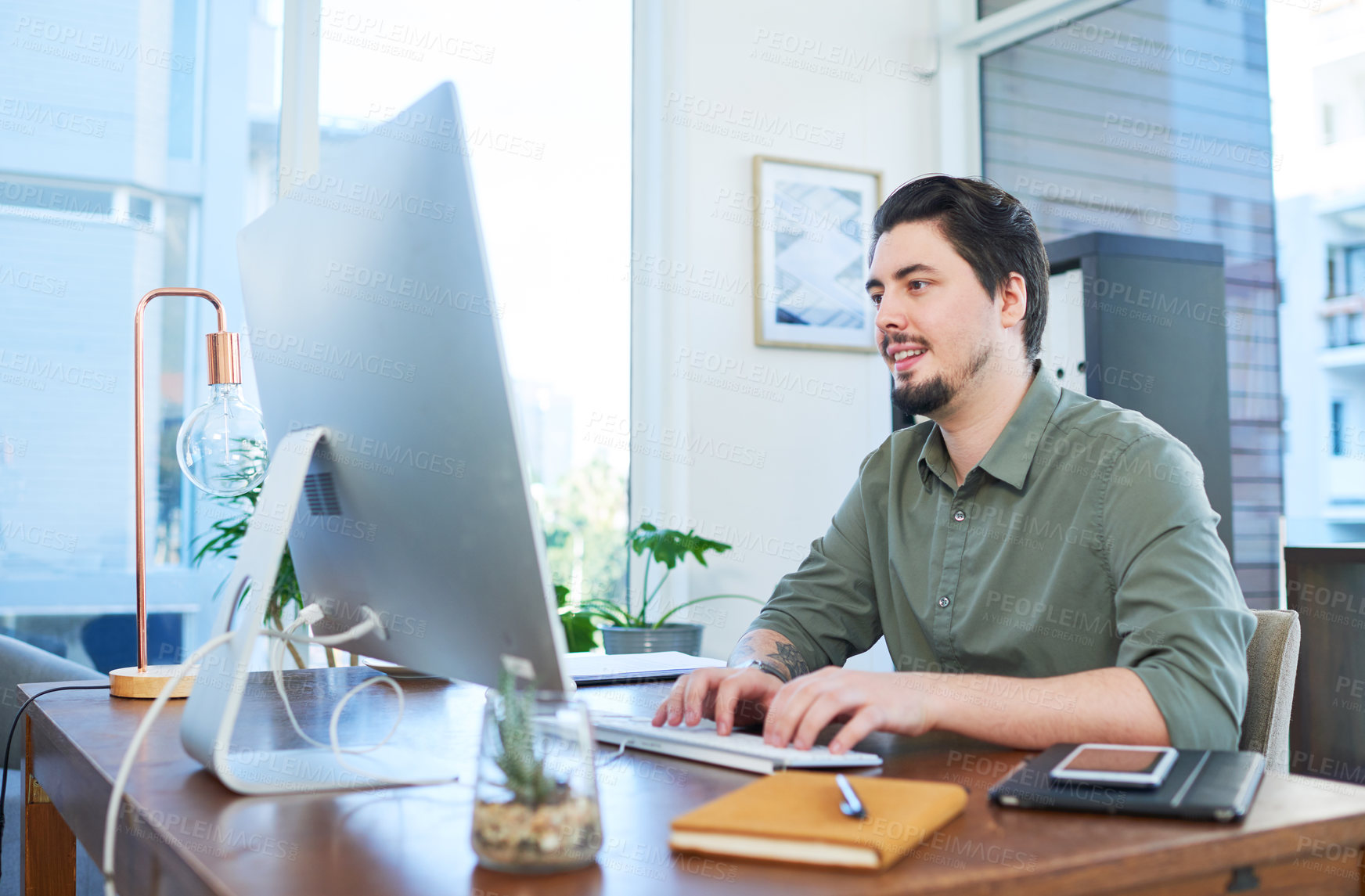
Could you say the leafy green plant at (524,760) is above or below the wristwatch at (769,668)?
above

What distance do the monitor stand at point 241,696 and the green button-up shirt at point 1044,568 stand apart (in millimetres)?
700

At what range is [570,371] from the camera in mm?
3664

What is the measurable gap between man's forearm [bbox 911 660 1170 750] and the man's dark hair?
2.40ft

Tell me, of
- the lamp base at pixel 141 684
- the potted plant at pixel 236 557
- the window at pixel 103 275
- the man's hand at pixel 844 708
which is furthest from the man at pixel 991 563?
the window at pixel 103 275

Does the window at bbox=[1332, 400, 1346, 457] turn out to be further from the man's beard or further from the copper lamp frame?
the copper lamp frame

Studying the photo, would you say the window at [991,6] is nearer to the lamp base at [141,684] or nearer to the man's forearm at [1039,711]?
the man's forearm at [1039,711]

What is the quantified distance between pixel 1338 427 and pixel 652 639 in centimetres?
190

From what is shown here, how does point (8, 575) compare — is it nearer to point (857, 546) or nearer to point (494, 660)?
point (857, 546)

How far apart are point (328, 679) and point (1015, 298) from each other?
112 cm

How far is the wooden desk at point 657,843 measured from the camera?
2.13ft

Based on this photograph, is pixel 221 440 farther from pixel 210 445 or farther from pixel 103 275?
pixel 103 275

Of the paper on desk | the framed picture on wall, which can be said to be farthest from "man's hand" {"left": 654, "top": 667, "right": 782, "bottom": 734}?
the framed picture on wall

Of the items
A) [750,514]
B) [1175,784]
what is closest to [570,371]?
[750,514]

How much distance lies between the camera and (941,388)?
1589mm
